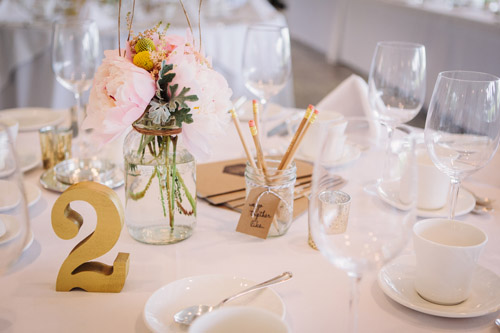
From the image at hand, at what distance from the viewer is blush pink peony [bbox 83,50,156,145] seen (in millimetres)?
790

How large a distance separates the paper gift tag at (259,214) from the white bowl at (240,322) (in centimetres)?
37

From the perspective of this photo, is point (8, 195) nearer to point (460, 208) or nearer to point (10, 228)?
Answer: point (10, 228)

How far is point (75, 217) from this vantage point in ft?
2.72

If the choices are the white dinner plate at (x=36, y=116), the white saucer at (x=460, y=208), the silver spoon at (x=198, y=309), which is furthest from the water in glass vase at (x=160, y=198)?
the white dinner plate at (x=36, y=116)

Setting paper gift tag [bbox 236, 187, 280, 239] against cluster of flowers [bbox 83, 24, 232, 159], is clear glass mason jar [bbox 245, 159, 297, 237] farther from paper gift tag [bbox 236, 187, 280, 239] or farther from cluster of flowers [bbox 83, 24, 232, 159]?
cluster of flowers [bbox 83, 24, 232, 159]

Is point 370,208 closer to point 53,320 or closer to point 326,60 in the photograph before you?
point 53,320

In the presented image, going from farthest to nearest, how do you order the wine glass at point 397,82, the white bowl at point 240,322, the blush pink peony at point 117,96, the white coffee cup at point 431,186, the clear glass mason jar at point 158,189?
the wine glass at point 397,82 → the white coffee cup at point 431,186 → the clear glass mason jar at point 158,189 → the blush pink peony at point 117,96 → the white bowl at point 240,322

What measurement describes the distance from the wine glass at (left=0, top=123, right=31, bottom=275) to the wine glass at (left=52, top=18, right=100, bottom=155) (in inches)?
30.7

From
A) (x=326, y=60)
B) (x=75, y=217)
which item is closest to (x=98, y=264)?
(x=75, y=217)

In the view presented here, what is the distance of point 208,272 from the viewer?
2.76 ft

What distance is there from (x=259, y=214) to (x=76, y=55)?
2.45ft

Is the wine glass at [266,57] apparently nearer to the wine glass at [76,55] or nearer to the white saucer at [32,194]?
the wine glass at [76,55]

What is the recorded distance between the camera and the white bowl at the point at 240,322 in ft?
A: 1.81

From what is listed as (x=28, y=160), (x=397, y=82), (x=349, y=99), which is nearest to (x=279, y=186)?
(x=397, y=82)
